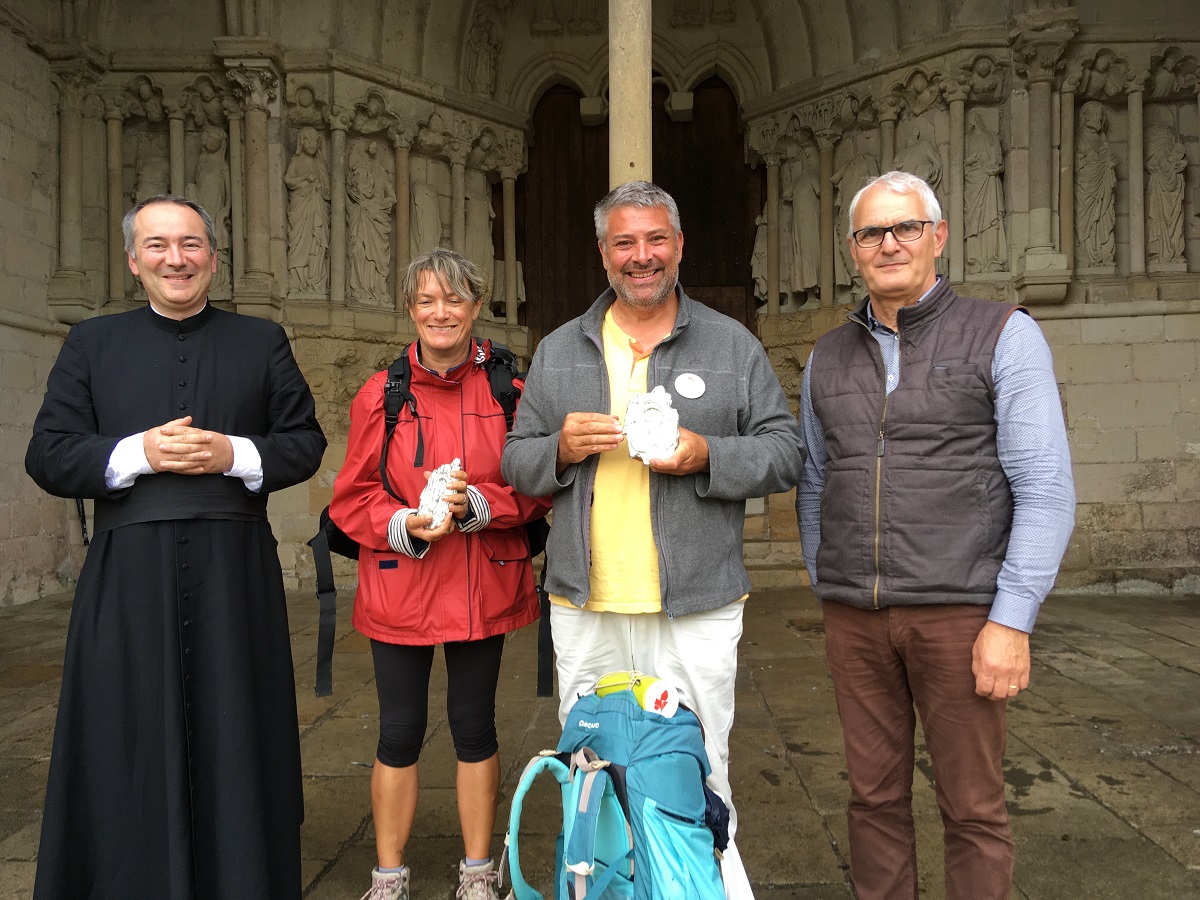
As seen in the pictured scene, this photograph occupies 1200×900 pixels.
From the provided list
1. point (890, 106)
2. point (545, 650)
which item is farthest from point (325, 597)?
point (890, 106)

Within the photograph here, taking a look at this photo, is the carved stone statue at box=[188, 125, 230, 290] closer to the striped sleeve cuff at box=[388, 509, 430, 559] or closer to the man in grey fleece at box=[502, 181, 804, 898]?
Result: the striped sleeve cuff at box=[388, 509, 430, 559]

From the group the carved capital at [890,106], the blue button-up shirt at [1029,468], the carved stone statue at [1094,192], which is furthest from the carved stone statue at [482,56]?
the blue button-up shirt at [1029,468]

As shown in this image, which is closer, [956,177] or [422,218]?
[956,177]

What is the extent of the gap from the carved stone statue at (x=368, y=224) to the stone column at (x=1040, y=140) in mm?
5480

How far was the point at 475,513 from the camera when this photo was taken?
229 centimetres

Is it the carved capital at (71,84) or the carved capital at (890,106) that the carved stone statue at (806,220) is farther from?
the carved capital at (71,84)

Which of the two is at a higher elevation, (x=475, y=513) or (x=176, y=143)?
(x=176, y=143)

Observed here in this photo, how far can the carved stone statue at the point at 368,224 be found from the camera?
8086mm

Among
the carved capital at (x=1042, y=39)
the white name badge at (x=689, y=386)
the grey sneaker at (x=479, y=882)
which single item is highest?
the carved capital at (x=1042, y=39)

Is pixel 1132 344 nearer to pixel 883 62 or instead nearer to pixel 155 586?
pixel 883 62

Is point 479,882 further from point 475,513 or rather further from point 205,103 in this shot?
point 205,103

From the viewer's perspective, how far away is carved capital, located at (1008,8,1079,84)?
720 cm

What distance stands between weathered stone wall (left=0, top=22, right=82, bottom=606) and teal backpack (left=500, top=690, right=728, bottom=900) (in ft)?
21.7

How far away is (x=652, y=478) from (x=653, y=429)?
198 mm
